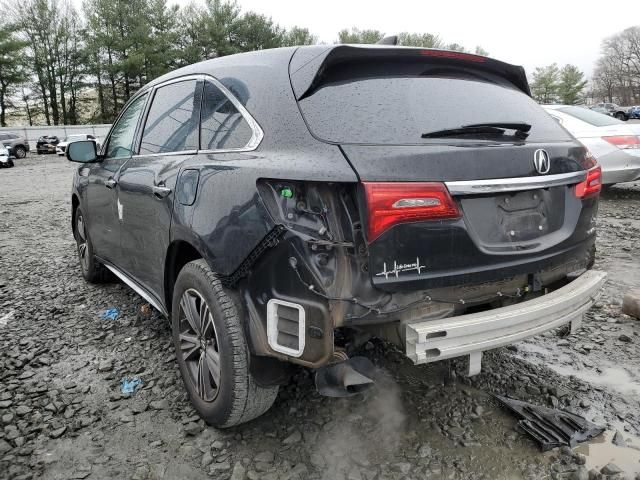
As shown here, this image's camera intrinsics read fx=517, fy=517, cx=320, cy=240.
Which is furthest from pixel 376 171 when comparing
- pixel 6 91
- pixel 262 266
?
pixel 6 91

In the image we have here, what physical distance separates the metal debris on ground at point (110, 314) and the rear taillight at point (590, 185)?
3.30 meters

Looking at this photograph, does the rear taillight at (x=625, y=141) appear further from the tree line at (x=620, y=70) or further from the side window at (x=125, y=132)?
the tree line at (x=620, y=70)

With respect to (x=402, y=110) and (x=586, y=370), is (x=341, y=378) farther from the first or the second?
(x=586, y=370)

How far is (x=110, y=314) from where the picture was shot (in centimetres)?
406

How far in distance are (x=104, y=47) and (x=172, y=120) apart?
2031 inches

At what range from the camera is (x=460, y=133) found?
2.12 m

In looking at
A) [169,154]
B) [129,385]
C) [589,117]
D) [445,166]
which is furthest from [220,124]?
[589,117]

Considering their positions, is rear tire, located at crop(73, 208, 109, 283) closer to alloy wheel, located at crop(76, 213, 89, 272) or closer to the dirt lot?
alloy wheel, located at crop(76, 213, 89, 272)

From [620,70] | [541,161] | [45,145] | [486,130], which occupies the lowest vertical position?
[45,145]

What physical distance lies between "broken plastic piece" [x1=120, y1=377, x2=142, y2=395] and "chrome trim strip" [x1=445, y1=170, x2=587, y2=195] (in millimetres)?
2110

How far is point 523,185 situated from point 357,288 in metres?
0.84

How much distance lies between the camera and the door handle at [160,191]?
2703 mm

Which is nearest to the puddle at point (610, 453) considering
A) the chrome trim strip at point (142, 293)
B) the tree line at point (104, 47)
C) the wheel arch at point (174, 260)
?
the wheel arch at point (174, 260)

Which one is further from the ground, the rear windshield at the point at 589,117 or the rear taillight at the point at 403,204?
the rear windshield at the point at 589,117
